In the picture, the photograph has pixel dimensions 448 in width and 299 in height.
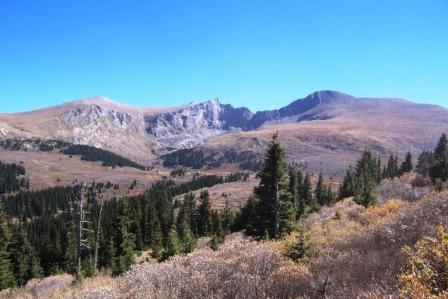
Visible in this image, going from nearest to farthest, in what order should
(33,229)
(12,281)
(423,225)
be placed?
(423,225), (12,281), (33,229)

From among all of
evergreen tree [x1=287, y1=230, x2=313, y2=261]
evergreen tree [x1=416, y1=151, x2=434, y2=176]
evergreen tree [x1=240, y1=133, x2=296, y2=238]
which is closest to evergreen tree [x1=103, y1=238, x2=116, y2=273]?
evergreen tree [x1=240, y1=133, x2=296, y2=238]

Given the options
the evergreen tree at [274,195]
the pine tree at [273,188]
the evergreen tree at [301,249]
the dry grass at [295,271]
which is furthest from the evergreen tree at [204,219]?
the evergreen tree at [301,249]

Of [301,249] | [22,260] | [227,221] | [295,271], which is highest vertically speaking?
[295,271]

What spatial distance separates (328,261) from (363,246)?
5.01 feet

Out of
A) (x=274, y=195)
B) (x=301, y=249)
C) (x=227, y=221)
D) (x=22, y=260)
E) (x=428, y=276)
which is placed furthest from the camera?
(x=227, y=221)

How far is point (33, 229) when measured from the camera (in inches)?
4409

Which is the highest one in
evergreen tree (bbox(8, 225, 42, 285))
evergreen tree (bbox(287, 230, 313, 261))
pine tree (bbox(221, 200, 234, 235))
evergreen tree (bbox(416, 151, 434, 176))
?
evergreen tree (bbox(287, 230, 313, 261))

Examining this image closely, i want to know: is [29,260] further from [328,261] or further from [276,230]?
[328,261]

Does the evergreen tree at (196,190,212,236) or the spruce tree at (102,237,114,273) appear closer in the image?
the spruce tree at (102,237,114,273)

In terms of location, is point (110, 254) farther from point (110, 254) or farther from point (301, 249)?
point (301, 249)

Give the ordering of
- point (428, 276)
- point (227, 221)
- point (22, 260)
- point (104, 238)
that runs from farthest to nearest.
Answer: point (227, 221) → point (22, 260) → point (104, 238) → point (428, 276)

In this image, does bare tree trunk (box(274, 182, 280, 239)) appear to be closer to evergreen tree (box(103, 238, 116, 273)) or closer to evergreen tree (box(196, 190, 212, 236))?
evergreen tree (box(103, 238, 116, 273))

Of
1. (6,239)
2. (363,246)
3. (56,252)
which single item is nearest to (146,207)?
(56,252)

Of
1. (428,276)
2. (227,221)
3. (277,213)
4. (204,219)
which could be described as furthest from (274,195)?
(204,219)
